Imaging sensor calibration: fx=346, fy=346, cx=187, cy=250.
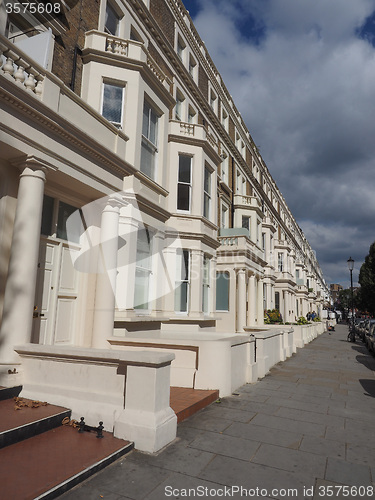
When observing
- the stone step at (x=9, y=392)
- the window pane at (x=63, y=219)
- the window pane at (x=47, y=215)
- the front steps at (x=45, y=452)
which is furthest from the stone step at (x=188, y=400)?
the window pane at (x=47, y=215)

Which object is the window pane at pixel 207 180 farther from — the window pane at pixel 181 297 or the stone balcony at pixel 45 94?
the stone balcony at pixel 45 94

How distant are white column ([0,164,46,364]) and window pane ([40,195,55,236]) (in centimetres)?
148

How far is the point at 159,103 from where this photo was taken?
1066cm

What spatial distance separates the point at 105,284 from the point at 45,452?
4.06m

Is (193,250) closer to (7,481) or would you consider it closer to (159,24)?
(159,24)

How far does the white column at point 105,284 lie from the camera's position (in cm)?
752

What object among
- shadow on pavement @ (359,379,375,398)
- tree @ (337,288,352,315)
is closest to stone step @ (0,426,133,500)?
shadow on pavement @ (359,379,375,398)

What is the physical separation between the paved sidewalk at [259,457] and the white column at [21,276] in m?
2.63

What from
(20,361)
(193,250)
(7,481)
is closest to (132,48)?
(193,250)

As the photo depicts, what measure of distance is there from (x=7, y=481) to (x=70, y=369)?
6.69 feet

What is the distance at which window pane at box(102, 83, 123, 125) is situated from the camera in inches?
362

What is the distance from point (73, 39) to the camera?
9008 mm

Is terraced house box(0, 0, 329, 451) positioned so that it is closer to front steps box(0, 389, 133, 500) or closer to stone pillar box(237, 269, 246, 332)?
front steps box(0, 389, 133, 500)

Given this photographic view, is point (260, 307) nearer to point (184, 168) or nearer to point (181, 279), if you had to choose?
point (181, 279)
